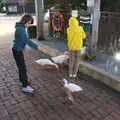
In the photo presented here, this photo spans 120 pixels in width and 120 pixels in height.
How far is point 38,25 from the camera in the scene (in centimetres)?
894

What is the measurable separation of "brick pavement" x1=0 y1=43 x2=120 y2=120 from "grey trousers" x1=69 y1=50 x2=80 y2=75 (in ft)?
0.71

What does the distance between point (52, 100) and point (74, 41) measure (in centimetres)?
155

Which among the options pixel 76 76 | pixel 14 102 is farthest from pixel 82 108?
pixel 76 76

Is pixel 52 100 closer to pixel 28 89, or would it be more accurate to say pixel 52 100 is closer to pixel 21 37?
pixel 28 89

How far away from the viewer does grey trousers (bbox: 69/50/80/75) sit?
5.12 meters

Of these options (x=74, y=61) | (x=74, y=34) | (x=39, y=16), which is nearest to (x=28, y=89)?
(x=74, y=61)

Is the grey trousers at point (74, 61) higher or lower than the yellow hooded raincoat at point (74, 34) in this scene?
lower

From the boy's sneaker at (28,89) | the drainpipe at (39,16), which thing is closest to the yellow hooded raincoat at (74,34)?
the boy's sneaker at (28,89)

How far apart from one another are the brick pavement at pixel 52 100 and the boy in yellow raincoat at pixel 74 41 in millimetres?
271

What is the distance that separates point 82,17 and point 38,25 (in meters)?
2.98

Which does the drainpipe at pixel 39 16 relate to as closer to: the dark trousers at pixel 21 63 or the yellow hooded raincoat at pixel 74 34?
the yellow hooded raincoat at pixel 74 34

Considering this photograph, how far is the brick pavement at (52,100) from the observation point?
353 centimetres

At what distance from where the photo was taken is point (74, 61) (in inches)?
205

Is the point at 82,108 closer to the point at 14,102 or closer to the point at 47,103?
the point at 47,103
